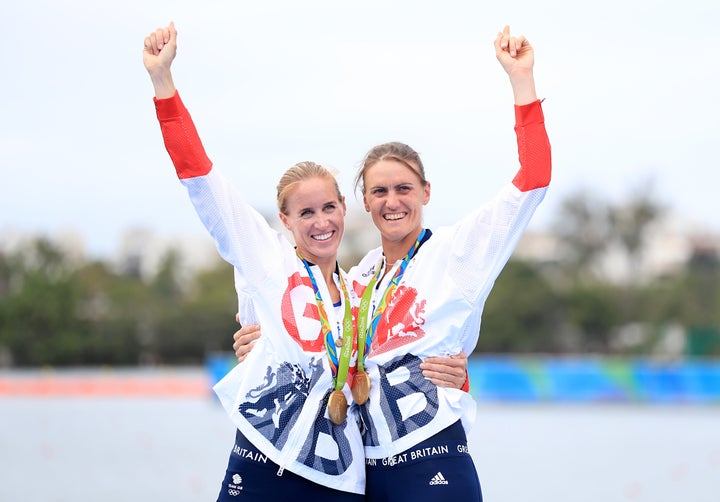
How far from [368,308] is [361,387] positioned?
35cm

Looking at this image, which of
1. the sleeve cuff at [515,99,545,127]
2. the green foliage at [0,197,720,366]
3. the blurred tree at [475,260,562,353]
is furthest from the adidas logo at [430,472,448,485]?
the blurred tree at [475,260,562,353]

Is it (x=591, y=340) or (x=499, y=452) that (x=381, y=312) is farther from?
(x=591, y=340)

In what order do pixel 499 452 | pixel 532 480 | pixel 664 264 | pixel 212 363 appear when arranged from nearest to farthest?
pixel 532 480 < pixel 499 452 < pixel 212 363 < pixel 664 264

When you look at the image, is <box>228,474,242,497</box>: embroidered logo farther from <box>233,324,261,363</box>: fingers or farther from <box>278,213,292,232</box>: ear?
<box>278,213,292,232</box>: ear

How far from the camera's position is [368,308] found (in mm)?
4090

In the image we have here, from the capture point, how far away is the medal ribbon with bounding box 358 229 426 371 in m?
4.00

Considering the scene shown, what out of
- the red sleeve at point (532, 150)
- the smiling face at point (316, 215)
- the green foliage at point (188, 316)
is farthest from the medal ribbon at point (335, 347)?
the green foliage at point (188, 316)

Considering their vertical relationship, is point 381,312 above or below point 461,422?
above

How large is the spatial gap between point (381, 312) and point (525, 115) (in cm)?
97

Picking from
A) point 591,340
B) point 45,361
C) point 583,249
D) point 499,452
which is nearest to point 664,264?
point 583,249

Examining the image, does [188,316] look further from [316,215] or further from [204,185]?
[204,185]

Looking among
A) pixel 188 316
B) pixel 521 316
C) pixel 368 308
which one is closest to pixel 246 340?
pixel 368 308

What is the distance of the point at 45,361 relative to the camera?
131 ft

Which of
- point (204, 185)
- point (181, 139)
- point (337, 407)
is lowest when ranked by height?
point (337, 407)
